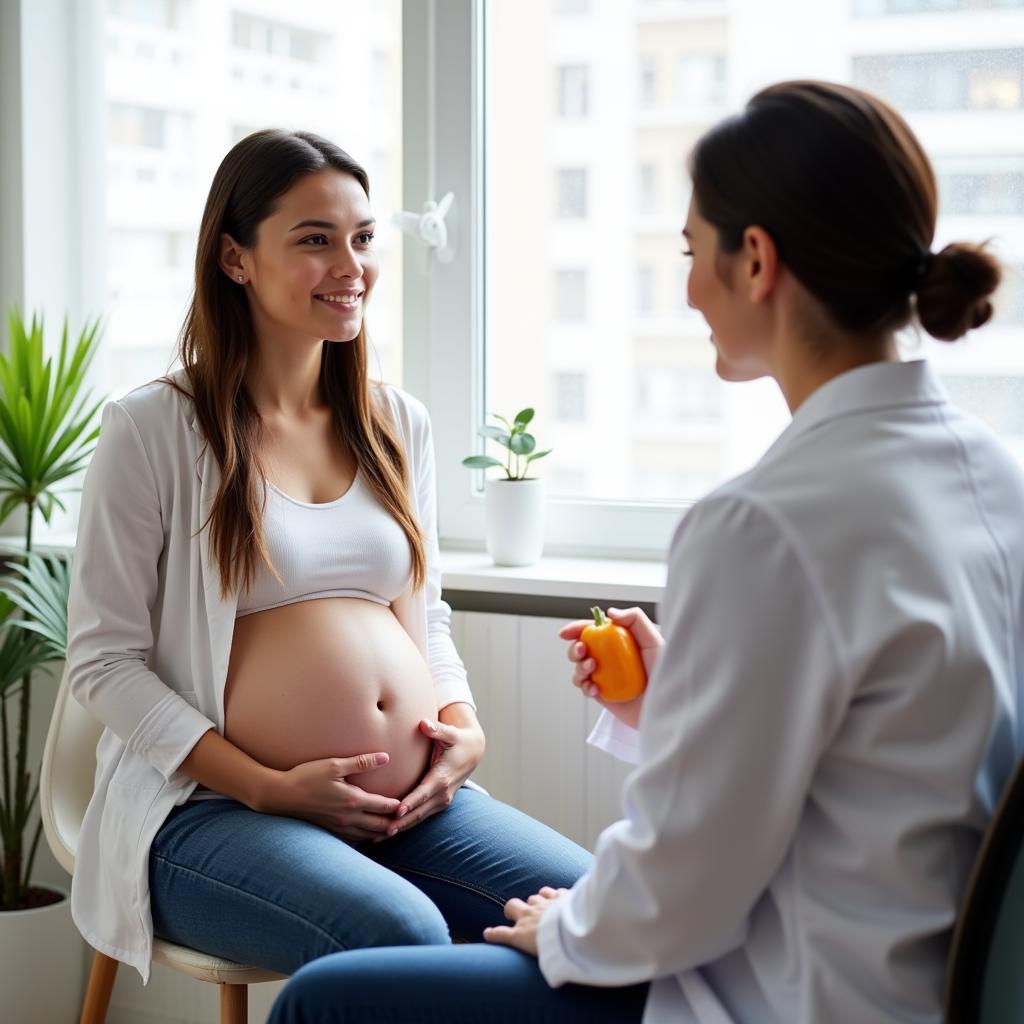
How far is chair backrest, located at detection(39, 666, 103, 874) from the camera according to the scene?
1.83m

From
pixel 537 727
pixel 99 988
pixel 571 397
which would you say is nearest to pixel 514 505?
pixel 571 397

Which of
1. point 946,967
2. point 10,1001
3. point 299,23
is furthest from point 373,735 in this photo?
point 299,23

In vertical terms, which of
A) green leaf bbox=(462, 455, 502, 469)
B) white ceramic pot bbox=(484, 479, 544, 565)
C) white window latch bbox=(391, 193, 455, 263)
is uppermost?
white window latch bbox=(391, 193, 455, 263)

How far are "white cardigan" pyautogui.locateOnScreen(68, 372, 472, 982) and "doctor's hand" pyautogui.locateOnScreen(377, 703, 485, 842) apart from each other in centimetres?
26

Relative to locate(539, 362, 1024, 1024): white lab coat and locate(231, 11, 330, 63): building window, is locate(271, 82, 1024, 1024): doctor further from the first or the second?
locate(231, 11, 330, 63): building window

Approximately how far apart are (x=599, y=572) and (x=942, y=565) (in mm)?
1188

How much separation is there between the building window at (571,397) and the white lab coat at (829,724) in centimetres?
127

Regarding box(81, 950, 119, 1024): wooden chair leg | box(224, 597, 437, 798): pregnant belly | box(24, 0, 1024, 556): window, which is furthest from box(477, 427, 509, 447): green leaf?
box(81, 950, 119, 1024): wooden chair leg

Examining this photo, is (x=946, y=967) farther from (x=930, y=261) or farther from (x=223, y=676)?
(x=223, y=676)

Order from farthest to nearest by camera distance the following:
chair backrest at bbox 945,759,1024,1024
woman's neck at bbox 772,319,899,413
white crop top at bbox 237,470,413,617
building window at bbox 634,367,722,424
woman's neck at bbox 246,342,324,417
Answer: building window at bbox 634,367,722,424
woman's neck at bbox 246,342,324,417
white crop top at bbox 237,470,413,617
woman's neck at bbox 772,319,899,413
chair backrest at bbox 945,759,1024,1024

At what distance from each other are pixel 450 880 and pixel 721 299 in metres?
0.85

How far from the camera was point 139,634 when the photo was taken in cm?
162

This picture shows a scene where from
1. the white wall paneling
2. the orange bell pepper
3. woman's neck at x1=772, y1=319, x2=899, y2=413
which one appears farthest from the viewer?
the white wall paneling

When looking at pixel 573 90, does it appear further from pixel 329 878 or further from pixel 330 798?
pixel 329 878
